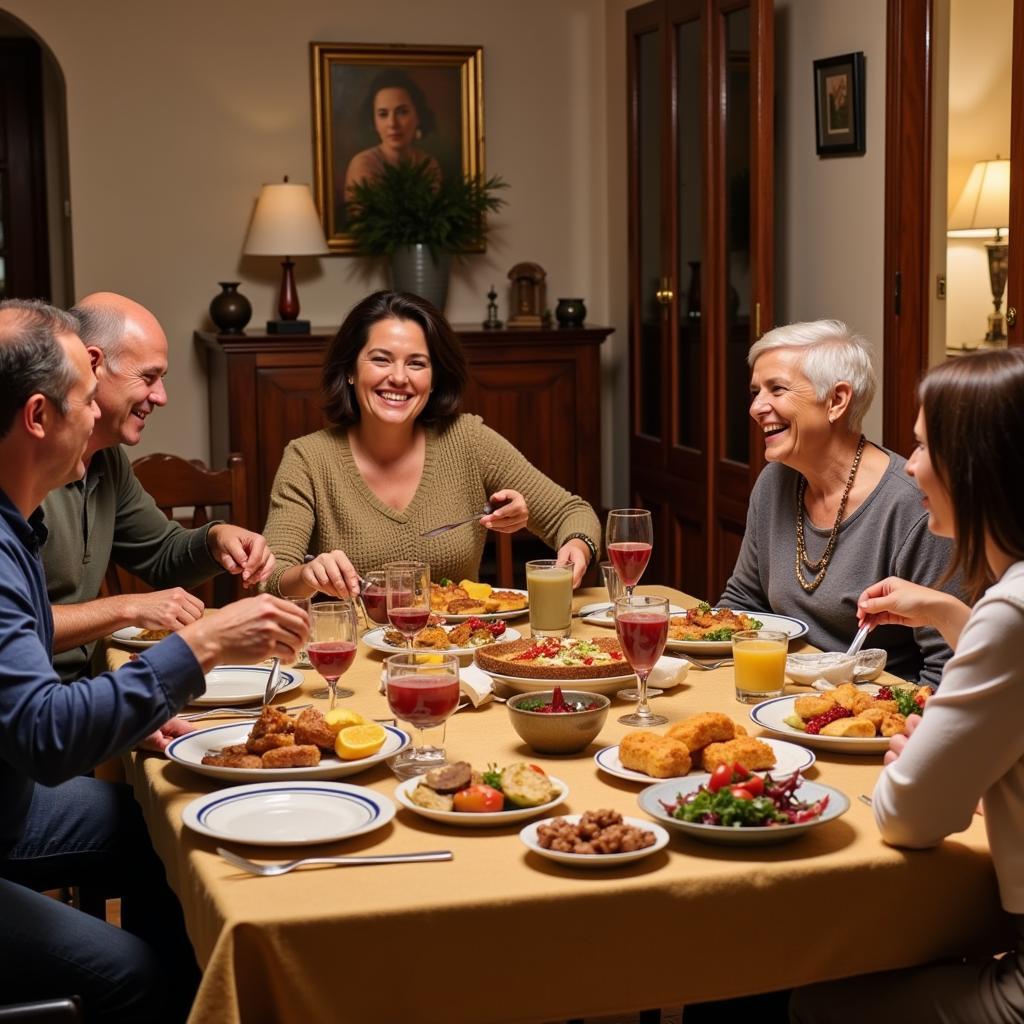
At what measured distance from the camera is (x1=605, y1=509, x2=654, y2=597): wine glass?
236cm

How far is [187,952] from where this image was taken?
213 cm

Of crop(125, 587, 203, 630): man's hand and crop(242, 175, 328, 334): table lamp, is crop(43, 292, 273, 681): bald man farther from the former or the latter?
crop(242, 175, 328, 334): table lamp

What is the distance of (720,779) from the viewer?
155cm

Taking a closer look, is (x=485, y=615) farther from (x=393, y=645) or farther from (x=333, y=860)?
(x=333, y=860)

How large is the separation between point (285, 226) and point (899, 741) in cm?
429

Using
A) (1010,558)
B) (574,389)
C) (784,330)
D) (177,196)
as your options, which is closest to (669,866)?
(1010,558)

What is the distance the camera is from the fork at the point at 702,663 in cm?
224

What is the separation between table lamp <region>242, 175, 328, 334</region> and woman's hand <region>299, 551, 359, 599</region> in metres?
3.08

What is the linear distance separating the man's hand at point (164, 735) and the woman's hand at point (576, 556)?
995 millimetres

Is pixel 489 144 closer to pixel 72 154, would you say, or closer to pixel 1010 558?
pixel 72 154

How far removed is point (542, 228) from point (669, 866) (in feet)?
16.4

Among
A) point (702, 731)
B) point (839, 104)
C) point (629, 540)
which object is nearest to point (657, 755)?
point (702, 731)

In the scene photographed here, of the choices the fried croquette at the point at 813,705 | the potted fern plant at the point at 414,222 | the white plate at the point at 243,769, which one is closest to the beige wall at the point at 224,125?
the potted fern plant at the point at 414,222

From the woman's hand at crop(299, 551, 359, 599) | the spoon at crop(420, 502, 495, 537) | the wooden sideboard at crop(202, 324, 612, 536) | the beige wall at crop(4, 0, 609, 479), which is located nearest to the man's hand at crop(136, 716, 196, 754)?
the woman's hand at crop(299, 551, 359, 599)
